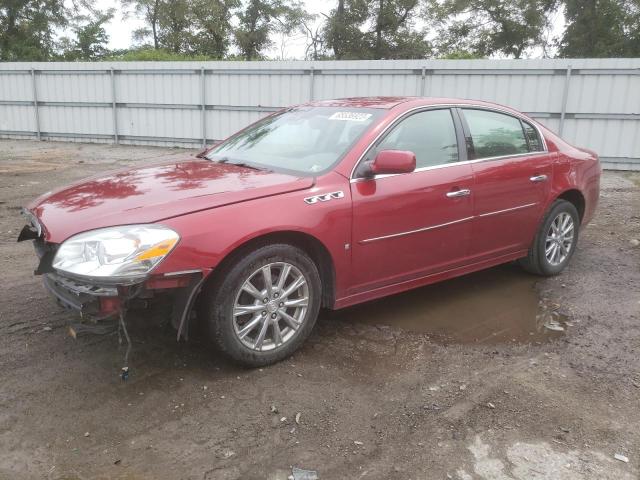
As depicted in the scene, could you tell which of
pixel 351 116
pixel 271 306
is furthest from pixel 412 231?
pixel 271 306

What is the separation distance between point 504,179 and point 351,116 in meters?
1.32

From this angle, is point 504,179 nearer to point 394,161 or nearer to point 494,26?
point 394,161

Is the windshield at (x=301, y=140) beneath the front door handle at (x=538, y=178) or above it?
above

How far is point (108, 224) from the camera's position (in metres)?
2.84

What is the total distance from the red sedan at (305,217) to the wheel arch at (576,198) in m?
0.11

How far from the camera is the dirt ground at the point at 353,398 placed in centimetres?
248

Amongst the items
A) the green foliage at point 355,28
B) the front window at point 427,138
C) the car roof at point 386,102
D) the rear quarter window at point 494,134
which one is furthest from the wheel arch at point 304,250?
the green foliage at point 355,28

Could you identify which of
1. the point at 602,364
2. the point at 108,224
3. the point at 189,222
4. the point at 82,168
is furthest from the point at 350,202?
the point at 82,168

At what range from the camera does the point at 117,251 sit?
2.76 metres

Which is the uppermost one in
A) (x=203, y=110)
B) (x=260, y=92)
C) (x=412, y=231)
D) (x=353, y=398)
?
(x=260, y=92)

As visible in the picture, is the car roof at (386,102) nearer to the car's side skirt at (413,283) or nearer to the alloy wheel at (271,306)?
the car's side skirt at (413,283)

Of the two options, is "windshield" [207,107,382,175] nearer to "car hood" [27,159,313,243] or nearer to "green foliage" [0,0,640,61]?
"car hood" [27,159,313,243]

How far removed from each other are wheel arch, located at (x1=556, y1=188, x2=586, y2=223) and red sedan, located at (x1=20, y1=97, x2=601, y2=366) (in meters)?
0.11

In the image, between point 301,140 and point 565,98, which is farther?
point 565,98
